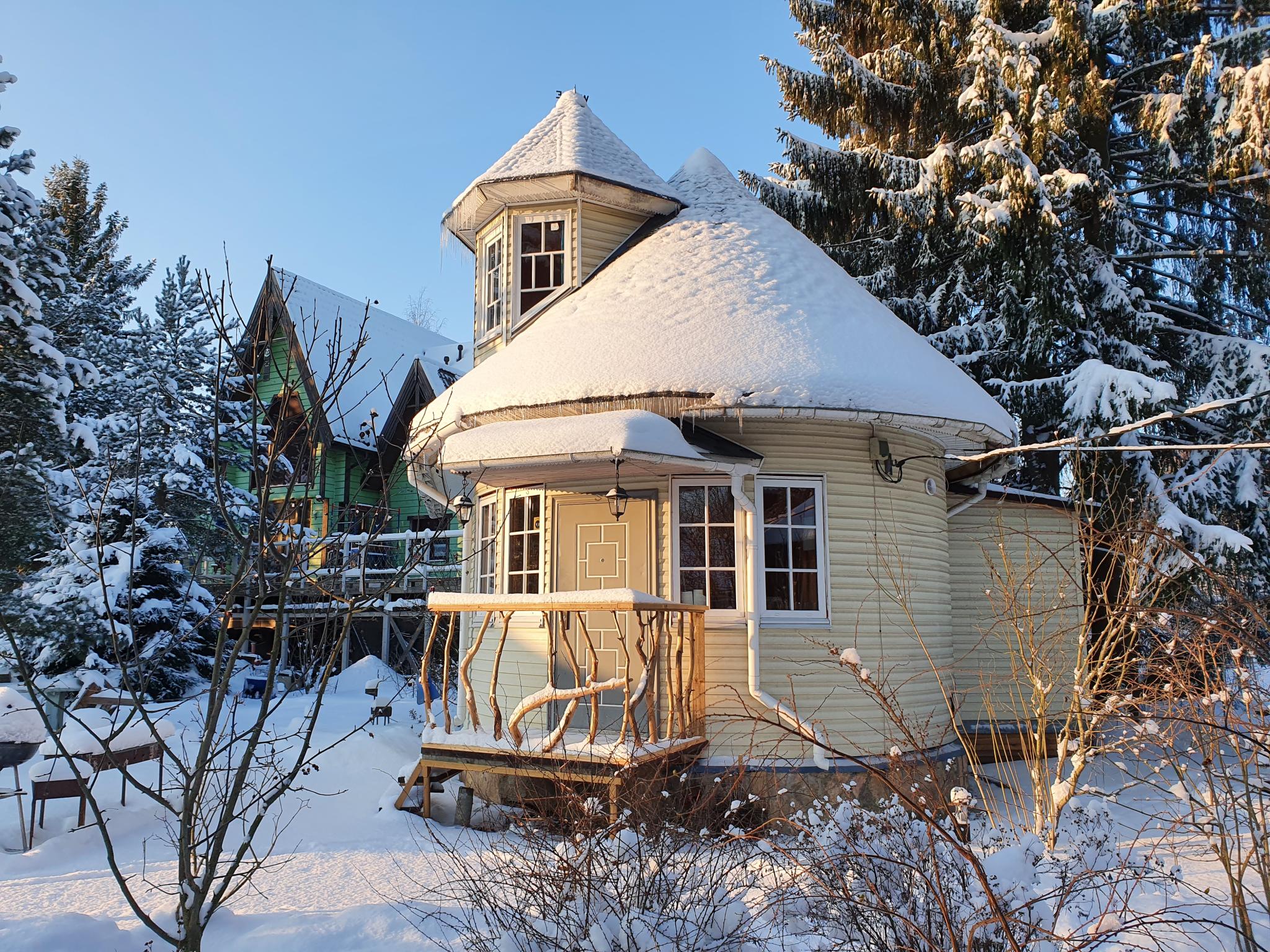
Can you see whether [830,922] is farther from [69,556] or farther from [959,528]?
[69,556]

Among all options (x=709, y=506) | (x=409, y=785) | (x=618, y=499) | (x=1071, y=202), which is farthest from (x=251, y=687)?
(x=1071, y=202)

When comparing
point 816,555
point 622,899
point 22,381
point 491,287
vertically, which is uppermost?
point 491,287

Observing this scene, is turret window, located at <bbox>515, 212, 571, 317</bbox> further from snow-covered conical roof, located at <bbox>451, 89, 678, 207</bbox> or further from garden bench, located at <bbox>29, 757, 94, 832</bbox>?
garden bench, located at <bbox>29, 757, 94, 832</bbox>

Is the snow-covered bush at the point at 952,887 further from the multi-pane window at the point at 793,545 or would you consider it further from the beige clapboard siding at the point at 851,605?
the multi-pane window at the point at 793,545

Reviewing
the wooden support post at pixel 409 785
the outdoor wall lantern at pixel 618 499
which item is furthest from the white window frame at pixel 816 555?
the wooden support post at pixel 409 785

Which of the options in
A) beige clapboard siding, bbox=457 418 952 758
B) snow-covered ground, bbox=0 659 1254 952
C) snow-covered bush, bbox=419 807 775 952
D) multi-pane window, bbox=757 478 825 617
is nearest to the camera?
snow-covered bush, bbox=419 807 775 952

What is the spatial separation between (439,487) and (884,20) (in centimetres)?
1126

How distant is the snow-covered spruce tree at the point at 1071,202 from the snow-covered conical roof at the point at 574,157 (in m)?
4.79

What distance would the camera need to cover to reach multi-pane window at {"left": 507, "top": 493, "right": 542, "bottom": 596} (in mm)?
9273

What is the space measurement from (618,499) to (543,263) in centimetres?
430

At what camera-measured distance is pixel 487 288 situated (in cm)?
1182

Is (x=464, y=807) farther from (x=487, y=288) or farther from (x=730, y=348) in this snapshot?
(x=487, y=288)

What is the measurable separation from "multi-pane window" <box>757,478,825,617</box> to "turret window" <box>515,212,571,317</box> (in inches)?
170

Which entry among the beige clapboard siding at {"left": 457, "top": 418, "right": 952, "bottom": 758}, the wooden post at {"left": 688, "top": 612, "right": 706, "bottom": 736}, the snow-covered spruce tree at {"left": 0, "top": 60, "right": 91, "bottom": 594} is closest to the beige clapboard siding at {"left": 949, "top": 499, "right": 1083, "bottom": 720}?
the beige clapboard siding at {"left": 457, "top": 418, "right": 952, "bottom": 758}
